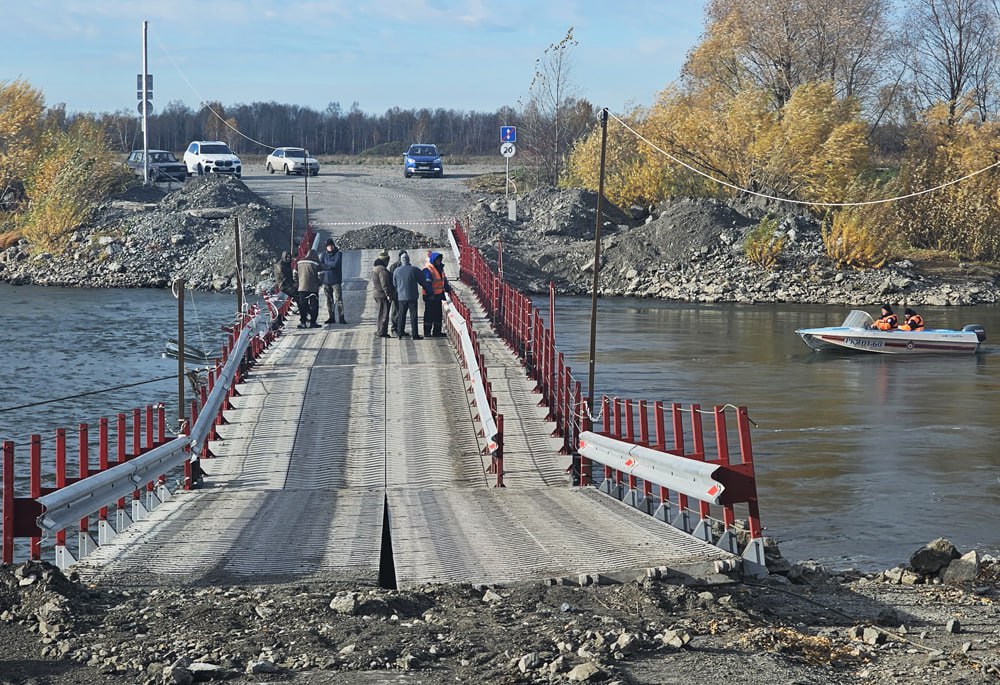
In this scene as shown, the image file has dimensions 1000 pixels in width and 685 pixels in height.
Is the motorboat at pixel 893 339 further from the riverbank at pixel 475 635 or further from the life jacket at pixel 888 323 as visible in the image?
the riverbank at pixel 475 635

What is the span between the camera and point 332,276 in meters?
27.2

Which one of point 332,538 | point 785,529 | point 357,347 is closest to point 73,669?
point 332,538

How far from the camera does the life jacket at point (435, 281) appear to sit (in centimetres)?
2431

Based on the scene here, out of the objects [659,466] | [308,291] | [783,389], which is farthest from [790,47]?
[659,466]

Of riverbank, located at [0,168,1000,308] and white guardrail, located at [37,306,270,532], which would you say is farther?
riverbank, located at [0,168,1000,308]

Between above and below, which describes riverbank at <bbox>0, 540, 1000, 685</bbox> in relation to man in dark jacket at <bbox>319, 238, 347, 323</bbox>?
below

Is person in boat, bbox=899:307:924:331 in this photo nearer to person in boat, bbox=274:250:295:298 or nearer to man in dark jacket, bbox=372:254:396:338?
man in dark jacket, bbox=372:254:396:338

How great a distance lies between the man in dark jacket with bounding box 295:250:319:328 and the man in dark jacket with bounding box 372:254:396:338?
2.36 m

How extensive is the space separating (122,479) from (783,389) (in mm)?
19869

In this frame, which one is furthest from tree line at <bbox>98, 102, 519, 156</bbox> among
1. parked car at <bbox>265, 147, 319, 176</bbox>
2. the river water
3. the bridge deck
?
the bridge deck

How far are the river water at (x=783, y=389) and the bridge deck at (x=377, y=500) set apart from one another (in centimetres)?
366

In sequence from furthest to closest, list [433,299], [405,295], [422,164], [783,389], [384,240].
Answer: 1. [422,164]
2. [384,240]
3. [783,389]
4. [433,299]
5. [405,295]

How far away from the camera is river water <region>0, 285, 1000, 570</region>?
16.8 metres

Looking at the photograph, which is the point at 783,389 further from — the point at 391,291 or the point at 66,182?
the point at 66,182
